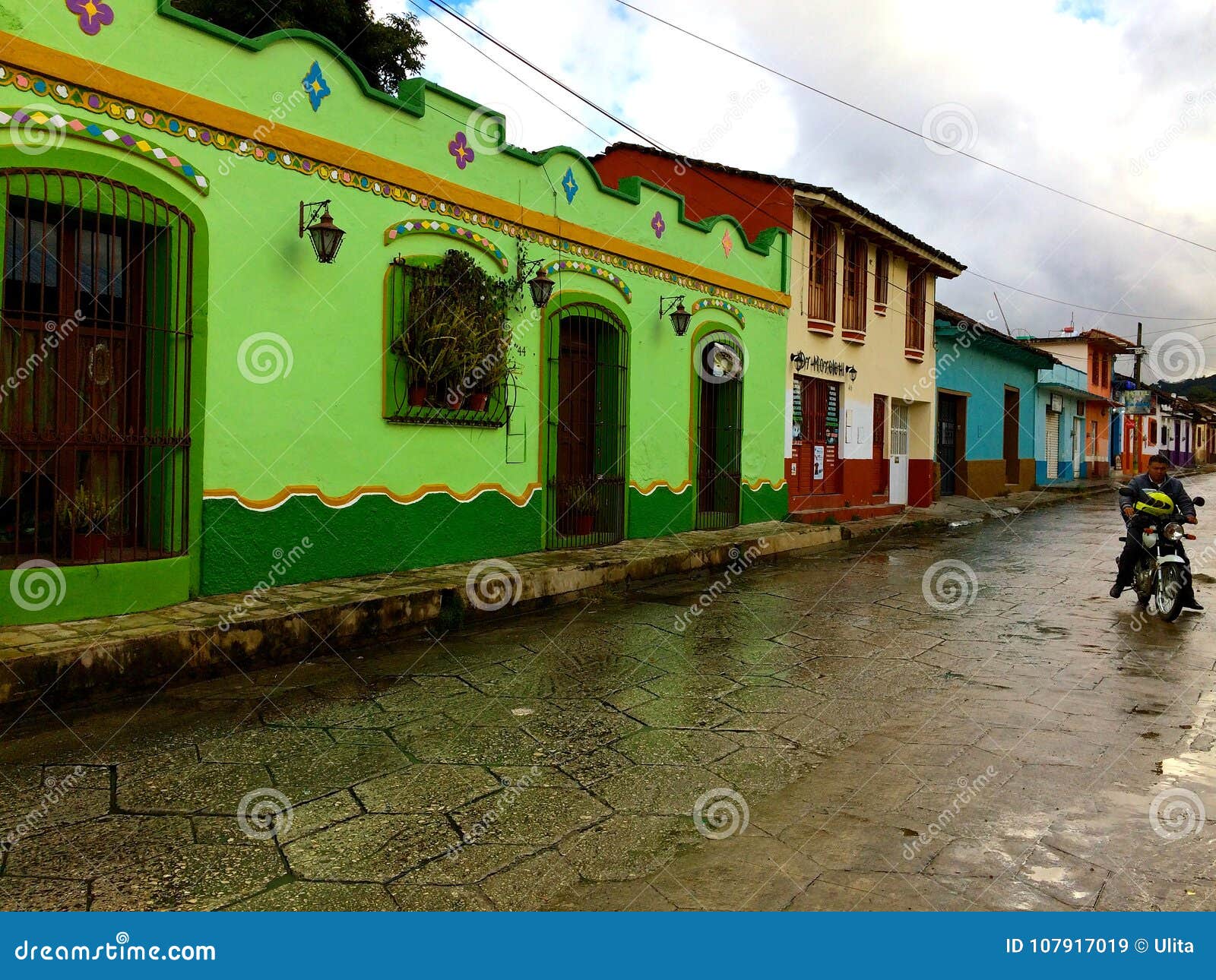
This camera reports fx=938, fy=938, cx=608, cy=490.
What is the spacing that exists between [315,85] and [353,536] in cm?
383

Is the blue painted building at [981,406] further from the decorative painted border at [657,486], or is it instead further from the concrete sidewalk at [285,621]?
the concrete sidewalk at [285,621]

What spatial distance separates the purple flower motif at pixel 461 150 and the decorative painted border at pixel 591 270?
4.72 ft

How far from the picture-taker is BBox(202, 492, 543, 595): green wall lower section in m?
7.22

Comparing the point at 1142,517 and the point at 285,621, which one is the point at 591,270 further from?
the point at 1142,517

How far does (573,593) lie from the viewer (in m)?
9.30

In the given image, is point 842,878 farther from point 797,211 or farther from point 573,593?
point 797,211

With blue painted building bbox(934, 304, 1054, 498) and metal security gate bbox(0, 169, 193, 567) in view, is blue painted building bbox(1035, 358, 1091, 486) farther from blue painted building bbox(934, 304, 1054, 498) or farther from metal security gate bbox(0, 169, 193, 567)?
metal security gate bbox(0, 169, 193, 567)

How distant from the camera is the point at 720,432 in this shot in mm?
14008

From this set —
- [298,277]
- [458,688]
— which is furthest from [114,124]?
[458,688]

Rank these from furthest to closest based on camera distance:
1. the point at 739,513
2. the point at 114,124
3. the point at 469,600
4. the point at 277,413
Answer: the point at 739,513
the point at 469,600
the point at 277,413
the point at 114,124

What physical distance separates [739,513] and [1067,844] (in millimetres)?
10731

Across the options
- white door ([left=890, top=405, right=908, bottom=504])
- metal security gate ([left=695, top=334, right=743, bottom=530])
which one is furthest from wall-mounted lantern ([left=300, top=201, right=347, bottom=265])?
white door ([left=890, top=405, right=908, bottom=504])

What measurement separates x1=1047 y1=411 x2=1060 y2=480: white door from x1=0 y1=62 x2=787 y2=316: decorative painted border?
25.2m

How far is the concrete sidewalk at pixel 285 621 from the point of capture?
5.39m
